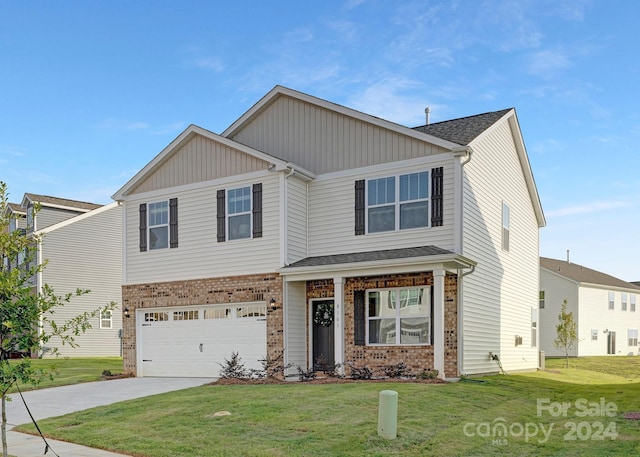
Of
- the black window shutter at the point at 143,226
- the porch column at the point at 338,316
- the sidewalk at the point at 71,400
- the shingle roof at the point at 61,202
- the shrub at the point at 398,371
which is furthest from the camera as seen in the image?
the shingle roof at the point at 61,202

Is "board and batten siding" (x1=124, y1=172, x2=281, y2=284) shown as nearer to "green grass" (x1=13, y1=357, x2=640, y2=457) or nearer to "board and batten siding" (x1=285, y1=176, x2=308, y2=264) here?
"board and batten siding" (x1=285, y1=176, x2=308, y2=264)

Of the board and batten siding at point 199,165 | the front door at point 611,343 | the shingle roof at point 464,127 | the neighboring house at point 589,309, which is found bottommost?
the front door at point 611,343

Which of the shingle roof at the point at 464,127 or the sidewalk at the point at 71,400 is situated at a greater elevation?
the shingle roof at the point at 464,127

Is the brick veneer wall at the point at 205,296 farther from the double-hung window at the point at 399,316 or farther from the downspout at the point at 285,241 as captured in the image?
the double-hung window at the point at 399,316

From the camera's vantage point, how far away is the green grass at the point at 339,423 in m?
8.81

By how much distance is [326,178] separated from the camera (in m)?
18.6

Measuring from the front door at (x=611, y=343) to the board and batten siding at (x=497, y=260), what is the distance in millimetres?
21535

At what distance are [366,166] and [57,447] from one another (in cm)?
1091

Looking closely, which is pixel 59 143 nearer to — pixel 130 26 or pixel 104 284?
pixel 130 26

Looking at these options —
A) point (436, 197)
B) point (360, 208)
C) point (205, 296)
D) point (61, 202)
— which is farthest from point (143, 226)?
point (61, 202)

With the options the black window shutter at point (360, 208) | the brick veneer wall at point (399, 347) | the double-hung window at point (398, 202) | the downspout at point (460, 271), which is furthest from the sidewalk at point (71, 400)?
the downspout at point (460, 271)

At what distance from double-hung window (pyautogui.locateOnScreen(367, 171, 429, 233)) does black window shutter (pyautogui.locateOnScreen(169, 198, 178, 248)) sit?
6270 mm

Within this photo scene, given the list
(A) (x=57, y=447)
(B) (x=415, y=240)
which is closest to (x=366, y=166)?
(B) (x=415, y=240)

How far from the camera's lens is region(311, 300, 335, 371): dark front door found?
59.1ft
